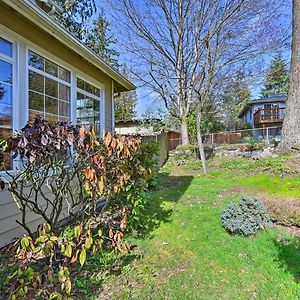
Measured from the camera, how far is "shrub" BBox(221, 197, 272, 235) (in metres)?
4.23

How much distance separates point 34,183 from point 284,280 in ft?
9.01

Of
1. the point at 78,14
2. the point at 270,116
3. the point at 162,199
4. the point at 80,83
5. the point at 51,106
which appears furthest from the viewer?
the point at 270,116

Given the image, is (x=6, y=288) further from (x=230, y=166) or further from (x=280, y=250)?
(x=230, y=166)

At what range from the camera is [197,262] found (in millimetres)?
3480

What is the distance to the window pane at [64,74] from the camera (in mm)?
5371

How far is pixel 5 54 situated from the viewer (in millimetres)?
3939

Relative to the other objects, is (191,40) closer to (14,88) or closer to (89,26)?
(89,26)

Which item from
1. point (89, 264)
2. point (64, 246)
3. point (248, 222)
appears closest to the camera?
point (64, 246)

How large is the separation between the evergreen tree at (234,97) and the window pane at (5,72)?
1616 cm

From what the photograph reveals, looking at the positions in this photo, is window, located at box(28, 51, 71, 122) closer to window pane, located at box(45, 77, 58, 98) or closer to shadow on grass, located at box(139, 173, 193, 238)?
window pane, located at box(45, 77, 58, 98)

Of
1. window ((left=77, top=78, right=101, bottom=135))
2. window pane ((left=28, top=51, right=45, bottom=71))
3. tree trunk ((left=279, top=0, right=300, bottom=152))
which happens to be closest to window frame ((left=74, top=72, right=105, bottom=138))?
window ((left=77, top=78, right=101, bottom=135))

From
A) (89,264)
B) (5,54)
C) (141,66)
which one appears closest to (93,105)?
(5,54)

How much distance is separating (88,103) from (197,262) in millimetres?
4568

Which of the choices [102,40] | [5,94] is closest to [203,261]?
[5,94]
